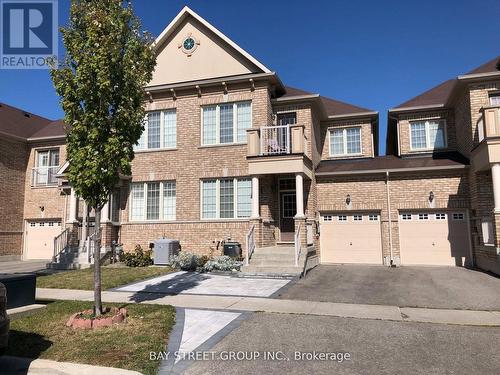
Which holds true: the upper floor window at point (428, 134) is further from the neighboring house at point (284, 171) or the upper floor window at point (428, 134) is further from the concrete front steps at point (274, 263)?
the concrete front steps at point (274, 263)

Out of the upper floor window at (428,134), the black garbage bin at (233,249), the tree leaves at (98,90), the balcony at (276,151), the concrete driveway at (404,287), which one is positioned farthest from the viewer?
the upper floor window at (428,134)

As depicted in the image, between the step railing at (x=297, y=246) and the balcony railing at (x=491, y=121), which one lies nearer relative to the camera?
the balcony railing at (x=491, y=121)

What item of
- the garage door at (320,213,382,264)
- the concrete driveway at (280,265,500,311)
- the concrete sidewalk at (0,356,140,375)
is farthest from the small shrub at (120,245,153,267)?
the concrete sidewalk at (0,356,140,375)

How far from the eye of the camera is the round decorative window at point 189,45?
1831cm

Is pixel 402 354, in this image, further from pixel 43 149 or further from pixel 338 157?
pixel 43 149

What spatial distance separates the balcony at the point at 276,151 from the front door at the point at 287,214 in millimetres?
1599

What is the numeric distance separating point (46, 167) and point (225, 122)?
11.6 meters

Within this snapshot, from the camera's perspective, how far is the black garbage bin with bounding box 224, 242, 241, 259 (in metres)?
16.0

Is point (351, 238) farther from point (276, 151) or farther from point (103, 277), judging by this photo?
point (103, 277)

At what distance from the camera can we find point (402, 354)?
5.62 meters

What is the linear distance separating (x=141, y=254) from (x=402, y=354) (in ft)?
43.5

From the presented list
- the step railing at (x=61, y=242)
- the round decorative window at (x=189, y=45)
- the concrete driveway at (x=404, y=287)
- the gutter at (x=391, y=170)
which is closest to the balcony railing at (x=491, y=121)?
the gutter at (x=391, y=170)

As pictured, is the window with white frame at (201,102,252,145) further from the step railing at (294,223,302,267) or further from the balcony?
the step railing at (294,223,302,267)

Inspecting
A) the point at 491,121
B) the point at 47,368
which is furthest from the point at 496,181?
the point at 47,368
